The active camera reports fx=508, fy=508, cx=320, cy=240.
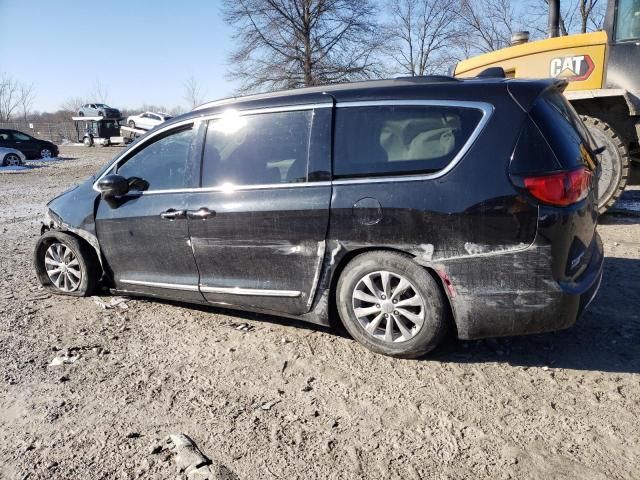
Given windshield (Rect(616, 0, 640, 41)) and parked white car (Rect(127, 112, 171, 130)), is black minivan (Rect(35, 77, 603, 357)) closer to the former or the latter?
windshield (Rect(616, 0, 640, 41))

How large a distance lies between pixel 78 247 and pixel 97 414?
2.19 meters

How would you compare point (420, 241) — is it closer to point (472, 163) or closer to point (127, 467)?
point (472, 163)

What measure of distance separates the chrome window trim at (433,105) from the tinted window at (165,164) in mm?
1336

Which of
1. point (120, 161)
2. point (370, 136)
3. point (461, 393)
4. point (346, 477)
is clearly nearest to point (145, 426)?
point (346, 477)

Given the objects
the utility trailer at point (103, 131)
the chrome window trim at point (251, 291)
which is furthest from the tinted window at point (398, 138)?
the utility trailer at point (103, 131)

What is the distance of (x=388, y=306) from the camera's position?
335 cm

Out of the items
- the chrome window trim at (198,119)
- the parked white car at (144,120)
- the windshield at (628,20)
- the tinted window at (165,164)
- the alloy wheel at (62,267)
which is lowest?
the alloy wheel at (62,267)

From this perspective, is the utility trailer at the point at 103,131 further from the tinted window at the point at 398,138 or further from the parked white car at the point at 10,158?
the tinted window at the point at 398,138

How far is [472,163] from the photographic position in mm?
3035

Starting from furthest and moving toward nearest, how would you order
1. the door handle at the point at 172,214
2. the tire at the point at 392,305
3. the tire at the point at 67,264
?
the tire at the point at 67,264 → the door handle at the point at 172,214 → the tire at the point at 392,305

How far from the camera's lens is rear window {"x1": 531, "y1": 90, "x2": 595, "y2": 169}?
3023mm

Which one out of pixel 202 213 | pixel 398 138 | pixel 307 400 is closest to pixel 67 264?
pixel 202 213

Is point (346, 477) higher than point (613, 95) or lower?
lower

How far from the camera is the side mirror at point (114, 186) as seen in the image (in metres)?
4.31
